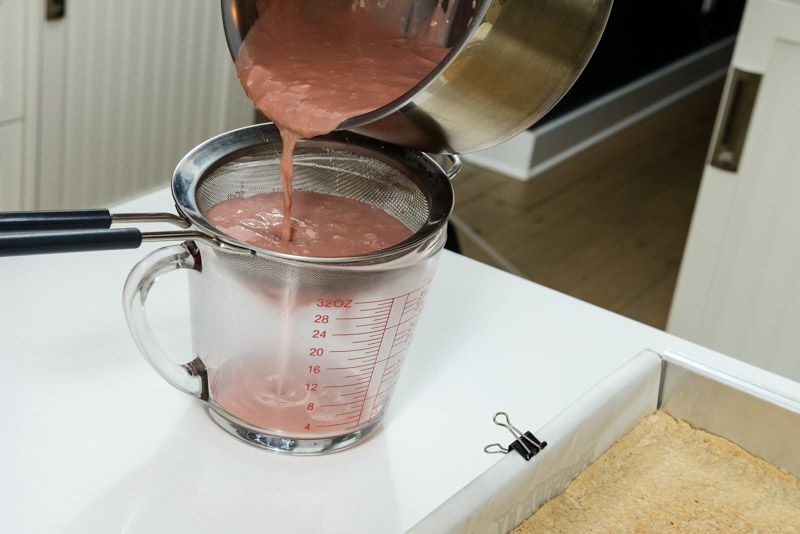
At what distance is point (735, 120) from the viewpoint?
5.93ft

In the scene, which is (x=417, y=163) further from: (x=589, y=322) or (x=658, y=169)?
(x=658, y=169)

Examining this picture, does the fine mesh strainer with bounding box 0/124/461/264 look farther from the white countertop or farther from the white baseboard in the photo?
the white baseboard

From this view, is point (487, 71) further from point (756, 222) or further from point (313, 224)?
point (756, 222)

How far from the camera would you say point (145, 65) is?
7.26 ft

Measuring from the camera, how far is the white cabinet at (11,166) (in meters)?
2.01

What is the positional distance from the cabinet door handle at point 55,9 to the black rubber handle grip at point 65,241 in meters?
1.43

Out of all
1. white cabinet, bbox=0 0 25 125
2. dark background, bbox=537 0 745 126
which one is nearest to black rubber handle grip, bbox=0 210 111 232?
white cabinet, bbox=0 0 25 125

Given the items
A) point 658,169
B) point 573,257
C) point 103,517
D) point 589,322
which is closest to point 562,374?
point 589,322

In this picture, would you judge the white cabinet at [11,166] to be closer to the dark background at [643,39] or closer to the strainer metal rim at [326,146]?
the strainer metal rim at [326,146]

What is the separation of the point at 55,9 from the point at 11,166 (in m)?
0.33

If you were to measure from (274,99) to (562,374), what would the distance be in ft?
1.27

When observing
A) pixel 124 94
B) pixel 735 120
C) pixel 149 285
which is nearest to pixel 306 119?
pixel 149 285

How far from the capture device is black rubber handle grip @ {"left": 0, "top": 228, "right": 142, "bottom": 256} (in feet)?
2.16

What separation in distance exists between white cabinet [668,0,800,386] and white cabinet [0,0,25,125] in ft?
4.30
